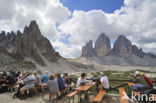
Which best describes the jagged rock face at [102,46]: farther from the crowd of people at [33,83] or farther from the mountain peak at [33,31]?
the crowd of people at [33,83]

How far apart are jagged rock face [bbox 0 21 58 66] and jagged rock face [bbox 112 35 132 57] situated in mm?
148800

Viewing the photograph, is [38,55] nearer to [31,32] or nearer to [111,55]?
[31,32]

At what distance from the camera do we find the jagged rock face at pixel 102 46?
184 metres

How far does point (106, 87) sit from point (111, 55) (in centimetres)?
19002

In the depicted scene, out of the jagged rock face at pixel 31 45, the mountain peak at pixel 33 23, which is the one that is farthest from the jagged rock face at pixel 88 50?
the mountain peak at pixel 33 23

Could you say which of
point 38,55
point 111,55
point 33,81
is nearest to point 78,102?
point 33,81

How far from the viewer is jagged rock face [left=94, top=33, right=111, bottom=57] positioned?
18438 cm

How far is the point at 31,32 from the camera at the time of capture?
62469mm

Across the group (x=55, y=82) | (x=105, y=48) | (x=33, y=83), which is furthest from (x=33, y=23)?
(x=105, y=48)

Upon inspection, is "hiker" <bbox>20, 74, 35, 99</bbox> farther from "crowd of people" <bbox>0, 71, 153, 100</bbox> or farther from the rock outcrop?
the rock outcrop

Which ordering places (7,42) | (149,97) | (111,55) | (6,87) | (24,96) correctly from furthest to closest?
(111,55) → (7,42) → (6,87) → (24,96) → (149,97)

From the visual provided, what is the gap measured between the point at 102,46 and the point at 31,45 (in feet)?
482

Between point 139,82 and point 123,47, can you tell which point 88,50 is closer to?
point 123,47

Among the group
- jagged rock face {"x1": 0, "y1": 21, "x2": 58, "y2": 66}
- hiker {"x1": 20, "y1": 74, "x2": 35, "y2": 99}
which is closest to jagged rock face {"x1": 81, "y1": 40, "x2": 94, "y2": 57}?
jagged rock face {"x1": 0, "y1": 21, "x2": 58, "y2": 66}
